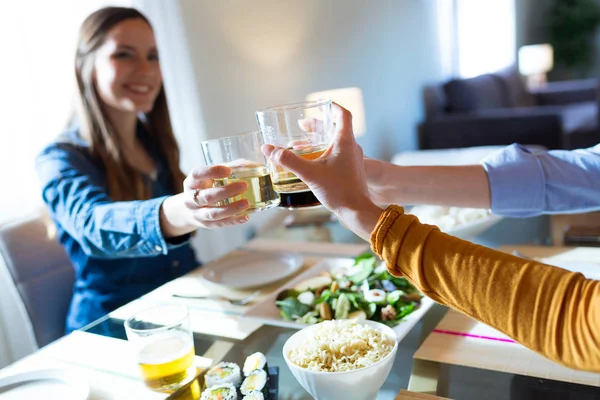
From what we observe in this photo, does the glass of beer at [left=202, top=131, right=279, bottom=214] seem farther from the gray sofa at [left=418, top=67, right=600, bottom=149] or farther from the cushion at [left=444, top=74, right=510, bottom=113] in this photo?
the cushion at [left=444, top=74, right=510, bottom=113]

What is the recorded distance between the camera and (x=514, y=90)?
17.6ft

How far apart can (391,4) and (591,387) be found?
13.0 feet

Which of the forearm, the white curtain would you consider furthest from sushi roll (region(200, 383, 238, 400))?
the white curtain

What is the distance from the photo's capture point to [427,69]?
489 cm

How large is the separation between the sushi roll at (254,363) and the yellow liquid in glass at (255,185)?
228 mm

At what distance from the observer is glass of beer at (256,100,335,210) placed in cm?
76

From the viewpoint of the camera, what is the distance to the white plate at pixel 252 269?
1.19m

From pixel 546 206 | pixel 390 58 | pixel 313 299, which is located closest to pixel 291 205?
pixel 313 299

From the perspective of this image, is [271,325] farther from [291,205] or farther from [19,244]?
[19,244]

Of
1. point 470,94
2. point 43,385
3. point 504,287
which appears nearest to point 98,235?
point 43,385

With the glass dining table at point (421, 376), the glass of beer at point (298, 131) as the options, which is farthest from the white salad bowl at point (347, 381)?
Answer: the glass of beer at point (298, 131)

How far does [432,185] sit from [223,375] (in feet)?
1.92

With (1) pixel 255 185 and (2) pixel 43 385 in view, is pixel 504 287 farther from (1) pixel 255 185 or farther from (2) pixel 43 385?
(2) pixel 43 385

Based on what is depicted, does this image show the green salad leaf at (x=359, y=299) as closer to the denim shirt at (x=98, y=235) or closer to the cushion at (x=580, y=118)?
the denim shirt at (x=98, y=235)
